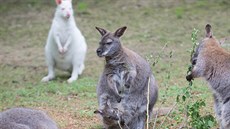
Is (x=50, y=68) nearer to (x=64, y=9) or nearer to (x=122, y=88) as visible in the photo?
(x=64, y=9)

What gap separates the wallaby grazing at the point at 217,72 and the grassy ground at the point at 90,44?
94 centimetres

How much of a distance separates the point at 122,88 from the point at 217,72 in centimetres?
104

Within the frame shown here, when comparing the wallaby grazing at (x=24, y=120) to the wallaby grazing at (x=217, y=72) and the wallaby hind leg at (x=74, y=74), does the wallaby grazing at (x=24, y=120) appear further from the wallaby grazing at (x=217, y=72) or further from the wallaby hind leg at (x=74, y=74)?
the wallaby hind leg at (x=74, y=74)

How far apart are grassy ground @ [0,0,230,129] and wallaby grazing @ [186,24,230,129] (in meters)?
0.94

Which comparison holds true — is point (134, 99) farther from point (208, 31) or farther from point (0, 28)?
point (0, 28)

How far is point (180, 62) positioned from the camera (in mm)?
10523

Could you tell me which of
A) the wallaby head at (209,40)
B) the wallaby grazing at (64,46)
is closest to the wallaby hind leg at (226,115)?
the wallaby head at (209,40)

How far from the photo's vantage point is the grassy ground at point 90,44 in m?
8.08

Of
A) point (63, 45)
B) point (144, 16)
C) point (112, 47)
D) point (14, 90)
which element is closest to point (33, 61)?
point (63, 45)

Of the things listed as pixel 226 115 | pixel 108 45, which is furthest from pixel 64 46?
pixel 226 115

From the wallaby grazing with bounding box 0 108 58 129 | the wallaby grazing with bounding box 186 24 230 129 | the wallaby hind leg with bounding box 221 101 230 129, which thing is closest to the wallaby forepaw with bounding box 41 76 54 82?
the wallaby grazing with bounding box 0 108 58 129

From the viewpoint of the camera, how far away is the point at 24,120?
5.47m

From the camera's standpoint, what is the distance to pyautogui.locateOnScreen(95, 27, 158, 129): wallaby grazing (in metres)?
6.37

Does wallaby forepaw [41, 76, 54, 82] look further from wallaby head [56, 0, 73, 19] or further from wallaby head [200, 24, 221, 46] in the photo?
wallaby head [200, 24, 221, 46]
